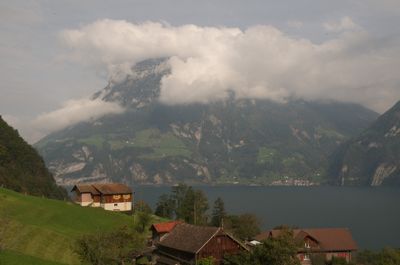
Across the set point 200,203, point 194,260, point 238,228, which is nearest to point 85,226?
point 194,260

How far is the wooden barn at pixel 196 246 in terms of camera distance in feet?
214

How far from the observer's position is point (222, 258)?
66.2 m

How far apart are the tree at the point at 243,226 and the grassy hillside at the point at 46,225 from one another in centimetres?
2322

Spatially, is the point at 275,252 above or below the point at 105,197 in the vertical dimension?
below

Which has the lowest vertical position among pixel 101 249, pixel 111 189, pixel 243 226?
pixel 243 226

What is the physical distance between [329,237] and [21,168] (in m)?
88.2

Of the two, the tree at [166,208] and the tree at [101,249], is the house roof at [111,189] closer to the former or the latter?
the tree at [166,208]

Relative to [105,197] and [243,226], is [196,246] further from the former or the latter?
[105,197]

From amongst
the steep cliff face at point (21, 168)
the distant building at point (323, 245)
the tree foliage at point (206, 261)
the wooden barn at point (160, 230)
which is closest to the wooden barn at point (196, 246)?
the tree foliage at point (206, 261)

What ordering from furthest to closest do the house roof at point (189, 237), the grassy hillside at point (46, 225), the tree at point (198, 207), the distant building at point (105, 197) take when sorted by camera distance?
the tree at point (198, 207) < the distant building at point (105, 197) < the house roof at point (189, 237) < the grassy hillside at point (46, 225)

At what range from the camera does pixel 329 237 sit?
9081 centimetres

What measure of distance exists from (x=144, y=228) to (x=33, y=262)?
49171 mm

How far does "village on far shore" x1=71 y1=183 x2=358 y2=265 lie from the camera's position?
2594 inches

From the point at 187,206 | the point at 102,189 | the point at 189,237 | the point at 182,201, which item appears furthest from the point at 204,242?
the point at 182,201
